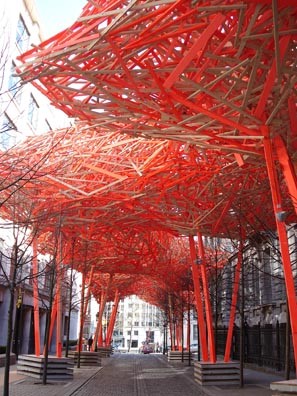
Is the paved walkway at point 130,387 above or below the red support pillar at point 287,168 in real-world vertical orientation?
below

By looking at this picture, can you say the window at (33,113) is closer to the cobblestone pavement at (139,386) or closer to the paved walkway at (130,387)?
the paved walkway at (130,387)

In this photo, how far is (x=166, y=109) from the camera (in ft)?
41.9

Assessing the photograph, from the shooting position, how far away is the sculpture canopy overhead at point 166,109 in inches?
372

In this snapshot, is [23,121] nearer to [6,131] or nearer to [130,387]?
[130,387]

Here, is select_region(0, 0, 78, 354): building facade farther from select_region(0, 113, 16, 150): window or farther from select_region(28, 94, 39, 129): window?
select_region(0, 113, 16, 150): window

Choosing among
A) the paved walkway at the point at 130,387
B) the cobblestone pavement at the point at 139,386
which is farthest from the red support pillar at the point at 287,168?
the cobblestone pavement at the point at 139,386

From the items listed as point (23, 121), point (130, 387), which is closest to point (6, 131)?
point (130, 387)

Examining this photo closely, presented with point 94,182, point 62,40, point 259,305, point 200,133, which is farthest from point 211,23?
point 259,305

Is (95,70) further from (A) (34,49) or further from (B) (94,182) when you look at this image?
(B) (94,182)

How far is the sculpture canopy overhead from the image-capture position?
9.46 metres

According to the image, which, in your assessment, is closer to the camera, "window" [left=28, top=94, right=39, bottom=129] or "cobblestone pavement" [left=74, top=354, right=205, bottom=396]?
"cobblestone pavement" [left=74, top=354, right=205, bottom=396]

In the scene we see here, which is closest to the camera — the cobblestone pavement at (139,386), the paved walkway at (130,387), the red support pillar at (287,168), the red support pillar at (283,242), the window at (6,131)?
the window at (6,131)

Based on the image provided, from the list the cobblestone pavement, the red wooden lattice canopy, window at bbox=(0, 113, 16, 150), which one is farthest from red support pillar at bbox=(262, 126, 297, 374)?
the cobblestone pavement

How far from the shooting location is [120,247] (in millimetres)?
31672
